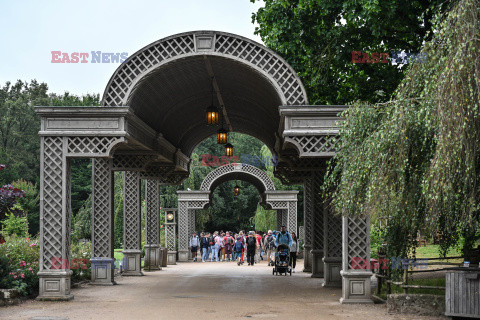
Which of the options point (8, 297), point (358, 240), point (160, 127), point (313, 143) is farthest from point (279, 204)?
point (8, 297)

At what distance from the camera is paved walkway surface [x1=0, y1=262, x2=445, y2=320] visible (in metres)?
10.7

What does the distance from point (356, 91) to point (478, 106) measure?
10356mm

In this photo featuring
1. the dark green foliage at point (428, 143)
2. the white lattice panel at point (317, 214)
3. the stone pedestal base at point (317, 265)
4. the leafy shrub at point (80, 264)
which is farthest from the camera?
the stone pedestal base at point (317, 265)

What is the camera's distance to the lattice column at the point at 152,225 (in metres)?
23.0

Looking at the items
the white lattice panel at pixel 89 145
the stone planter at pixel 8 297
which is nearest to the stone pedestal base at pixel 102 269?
the stone planter at pixel 8 297

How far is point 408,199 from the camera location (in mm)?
9391

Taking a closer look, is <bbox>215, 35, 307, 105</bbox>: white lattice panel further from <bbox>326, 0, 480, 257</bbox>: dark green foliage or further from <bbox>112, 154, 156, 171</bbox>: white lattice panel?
<bbox>112, 154, 156, 171</bbox>: white lattice panel

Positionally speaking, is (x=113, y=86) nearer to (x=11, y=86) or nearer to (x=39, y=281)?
(x=39, y=281)

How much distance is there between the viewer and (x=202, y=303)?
1243 centimetres

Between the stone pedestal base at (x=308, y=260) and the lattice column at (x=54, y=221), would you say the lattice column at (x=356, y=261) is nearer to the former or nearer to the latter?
the lattice column at (x=54, y=221)

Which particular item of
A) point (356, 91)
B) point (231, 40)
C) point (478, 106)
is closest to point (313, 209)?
point (356, 91)

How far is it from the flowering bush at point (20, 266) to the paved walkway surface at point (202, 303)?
0.85 meters

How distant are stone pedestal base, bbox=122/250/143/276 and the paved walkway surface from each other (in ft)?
8.41

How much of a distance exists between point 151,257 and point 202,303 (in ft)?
37.1
